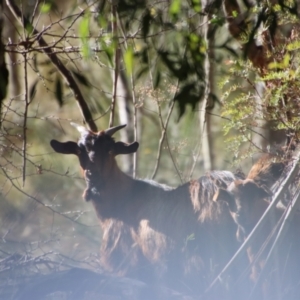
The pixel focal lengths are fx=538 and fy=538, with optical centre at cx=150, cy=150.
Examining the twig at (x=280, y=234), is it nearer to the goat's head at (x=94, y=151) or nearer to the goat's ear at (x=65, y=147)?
the goat's head at (x=94, y=151)

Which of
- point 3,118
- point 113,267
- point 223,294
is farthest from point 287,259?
point 3,118

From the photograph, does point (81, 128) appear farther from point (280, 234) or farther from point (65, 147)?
point (280, 234)

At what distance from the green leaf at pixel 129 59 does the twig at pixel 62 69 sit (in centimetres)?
24

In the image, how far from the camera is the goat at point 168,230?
7.93 ft

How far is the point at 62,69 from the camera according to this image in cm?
242

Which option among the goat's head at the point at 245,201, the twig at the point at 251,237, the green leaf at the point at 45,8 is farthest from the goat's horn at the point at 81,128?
the twig at the point at 251,237

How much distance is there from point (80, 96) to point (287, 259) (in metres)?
1.23

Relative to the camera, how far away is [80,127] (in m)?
2.37

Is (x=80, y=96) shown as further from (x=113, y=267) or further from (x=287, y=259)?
(x=287, y=259)

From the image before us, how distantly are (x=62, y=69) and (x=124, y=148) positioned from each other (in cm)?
46

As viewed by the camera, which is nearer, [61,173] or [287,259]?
[61,173]

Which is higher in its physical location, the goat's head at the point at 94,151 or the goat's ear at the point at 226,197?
the goat's head at the point at 94,151

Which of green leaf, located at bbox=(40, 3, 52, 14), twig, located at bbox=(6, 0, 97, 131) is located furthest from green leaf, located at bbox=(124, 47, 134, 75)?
Result: green leaf, located at bbox=(40, 3, 52, 14)

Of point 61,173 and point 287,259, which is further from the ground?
point 61,173
